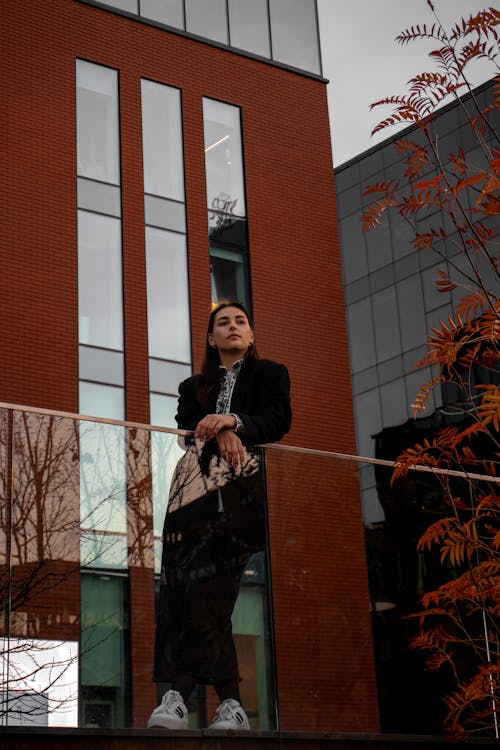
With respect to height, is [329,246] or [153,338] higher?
[329,246]

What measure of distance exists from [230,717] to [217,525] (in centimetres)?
98

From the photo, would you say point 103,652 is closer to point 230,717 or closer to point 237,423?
point 230,717

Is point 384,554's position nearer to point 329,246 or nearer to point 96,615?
point 96,615

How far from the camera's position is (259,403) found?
5852 mm

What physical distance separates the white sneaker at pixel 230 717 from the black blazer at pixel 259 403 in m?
1.35

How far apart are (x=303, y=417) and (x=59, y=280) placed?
17.1ft

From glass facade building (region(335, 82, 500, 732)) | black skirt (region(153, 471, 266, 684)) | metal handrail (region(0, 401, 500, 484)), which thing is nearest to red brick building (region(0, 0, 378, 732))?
glass facade building (region(335, 82, 500, 732))

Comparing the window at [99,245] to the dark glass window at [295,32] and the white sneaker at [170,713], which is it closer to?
the dark glass window at [295,32]

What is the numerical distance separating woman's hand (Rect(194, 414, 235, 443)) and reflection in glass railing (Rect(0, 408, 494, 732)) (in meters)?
0.22

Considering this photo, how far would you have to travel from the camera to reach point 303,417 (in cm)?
2012

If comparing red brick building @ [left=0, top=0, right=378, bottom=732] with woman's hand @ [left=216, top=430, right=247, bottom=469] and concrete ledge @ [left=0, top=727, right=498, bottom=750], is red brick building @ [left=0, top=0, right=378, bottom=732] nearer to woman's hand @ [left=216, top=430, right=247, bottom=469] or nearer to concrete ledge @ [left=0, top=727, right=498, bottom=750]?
woman's hand @ [left=216, top=430, right=247, bottom=469]

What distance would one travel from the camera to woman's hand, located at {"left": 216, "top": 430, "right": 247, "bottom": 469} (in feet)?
18.5

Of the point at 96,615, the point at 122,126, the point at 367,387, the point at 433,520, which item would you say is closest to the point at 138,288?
the point at 122,126

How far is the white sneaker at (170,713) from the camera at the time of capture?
16.9 feet
